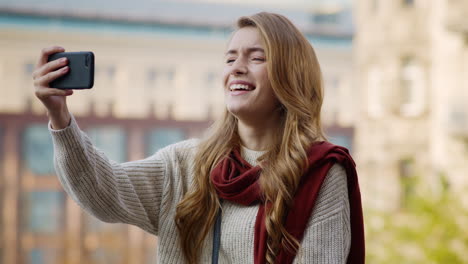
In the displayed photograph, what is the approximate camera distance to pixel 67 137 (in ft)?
3.72

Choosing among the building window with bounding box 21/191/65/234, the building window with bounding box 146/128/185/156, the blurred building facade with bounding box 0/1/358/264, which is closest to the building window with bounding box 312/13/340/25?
the blurred building facade with bounding box 0/1/358/264

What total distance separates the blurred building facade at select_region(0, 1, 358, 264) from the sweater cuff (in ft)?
59.5

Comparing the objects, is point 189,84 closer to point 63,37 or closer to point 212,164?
point 63,37

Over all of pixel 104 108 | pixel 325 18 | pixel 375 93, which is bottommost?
pixel 104 108

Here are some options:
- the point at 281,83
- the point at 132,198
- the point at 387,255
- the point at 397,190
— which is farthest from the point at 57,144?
the point at 397,190

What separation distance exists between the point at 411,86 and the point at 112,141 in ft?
27.7

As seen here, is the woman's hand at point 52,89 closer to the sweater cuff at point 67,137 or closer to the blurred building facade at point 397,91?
the sweater cuff at point 67,137

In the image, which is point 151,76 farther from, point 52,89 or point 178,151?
point 52,89

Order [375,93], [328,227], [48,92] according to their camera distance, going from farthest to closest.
Answer: [375,93], [328,227], [48,92]

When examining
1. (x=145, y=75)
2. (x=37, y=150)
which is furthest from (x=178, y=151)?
(x=37, y=150)

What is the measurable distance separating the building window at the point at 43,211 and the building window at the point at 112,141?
263 cm

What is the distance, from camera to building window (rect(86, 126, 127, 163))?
63.5 feet

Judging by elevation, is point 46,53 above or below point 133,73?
above

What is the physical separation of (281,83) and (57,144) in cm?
40
